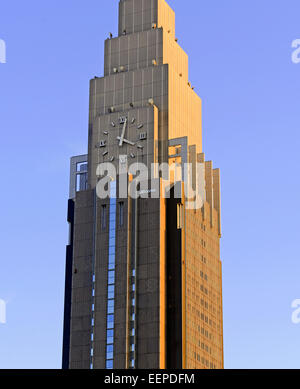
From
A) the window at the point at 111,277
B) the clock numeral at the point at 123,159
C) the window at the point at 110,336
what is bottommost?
the window at the point at 110,336

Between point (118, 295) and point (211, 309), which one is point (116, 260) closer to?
point (118, 295)

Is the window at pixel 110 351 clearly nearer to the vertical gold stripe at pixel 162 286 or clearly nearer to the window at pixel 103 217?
the vertical gold stripe at pixel 162 286

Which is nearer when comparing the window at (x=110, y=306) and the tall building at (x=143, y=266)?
the tall building at (x=143, y=266)

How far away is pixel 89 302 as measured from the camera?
609 feet

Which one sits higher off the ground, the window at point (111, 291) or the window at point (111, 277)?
the window at point (111, 277)

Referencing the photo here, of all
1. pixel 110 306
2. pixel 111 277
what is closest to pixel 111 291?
pixel 111 277

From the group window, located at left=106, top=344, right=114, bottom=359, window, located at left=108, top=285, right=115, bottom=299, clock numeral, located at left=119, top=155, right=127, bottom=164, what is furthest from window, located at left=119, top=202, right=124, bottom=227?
window, located at left=106, top=344, right=114, bottom=359

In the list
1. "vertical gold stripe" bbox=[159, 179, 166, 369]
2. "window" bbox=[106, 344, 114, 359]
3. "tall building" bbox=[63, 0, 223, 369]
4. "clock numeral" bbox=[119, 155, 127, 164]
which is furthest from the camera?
"clock numeral" bbox=[119, 155, 127, 164]

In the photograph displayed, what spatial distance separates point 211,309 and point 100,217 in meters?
32.4

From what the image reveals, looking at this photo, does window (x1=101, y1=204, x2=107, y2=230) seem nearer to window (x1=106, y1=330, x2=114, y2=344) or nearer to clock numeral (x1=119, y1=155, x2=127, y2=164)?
clock numeral (x1=119, y1=155, x2=127, y2=164)

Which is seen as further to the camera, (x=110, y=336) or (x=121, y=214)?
(x=121, y=214)

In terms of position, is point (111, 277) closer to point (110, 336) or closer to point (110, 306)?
point (110, 306)

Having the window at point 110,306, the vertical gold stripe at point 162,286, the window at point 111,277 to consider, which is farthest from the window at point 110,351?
the window at point 111,277
